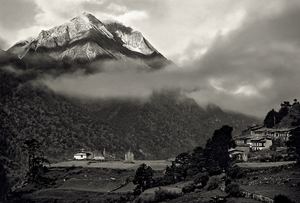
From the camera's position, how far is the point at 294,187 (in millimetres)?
49500

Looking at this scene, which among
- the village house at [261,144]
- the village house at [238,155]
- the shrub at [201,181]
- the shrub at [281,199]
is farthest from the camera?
the village house at [261,144]

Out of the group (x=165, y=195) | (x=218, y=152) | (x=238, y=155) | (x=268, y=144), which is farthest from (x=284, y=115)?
(x=165, y=195)

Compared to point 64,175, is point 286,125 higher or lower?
higher

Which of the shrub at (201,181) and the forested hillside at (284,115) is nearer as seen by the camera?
the shrub at (201,181)

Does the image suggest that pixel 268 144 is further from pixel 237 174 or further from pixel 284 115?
pixel 237 174

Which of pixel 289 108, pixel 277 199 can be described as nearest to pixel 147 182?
pixel 277 199

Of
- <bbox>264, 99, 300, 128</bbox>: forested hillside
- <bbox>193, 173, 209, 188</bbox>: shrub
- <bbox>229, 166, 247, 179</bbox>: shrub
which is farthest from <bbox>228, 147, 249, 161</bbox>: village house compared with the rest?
<bbox>264, 99, 300, 128</bbox>: forested hillside

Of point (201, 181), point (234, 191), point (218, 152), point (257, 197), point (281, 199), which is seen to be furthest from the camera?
point (218, 152)

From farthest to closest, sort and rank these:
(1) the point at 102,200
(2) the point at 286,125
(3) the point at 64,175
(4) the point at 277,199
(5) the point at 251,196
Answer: (2) the point at 286,125 → (3) the point at 64,175 → (1) the point at 102,200 → (5) the point at 251,196 → (4) the point at 277,199

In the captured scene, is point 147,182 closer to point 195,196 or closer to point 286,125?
point 195,196

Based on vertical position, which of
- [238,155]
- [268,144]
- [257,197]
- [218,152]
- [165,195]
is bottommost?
[165,195]

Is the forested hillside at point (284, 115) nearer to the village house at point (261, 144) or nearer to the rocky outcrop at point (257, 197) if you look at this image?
the village house at point (261, 144)

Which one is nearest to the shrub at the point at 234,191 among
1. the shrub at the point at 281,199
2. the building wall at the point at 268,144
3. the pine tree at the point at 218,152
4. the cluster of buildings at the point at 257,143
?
the shrub at the point at 281,199

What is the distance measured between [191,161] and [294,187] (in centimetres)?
4807
